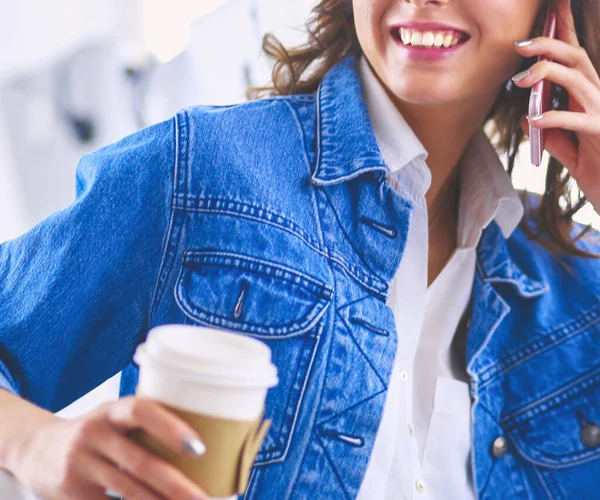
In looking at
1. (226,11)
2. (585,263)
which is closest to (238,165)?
(585,263)

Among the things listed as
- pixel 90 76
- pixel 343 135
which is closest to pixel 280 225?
pixel 343 135

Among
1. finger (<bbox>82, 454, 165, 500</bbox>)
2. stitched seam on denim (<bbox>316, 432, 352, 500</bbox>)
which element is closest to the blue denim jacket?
stitched seam on denim (<bbox>316, 432, 352, 500</bbox>)

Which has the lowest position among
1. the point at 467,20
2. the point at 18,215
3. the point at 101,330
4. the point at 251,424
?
the point at 18,215

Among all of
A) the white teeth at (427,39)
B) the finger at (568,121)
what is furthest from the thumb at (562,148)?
the white teeth at (427,39)

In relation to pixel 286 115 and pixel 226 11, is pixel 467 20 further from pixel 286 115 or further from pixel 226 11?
pixel 226 11

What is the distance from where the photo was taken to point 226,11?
1.97 meters

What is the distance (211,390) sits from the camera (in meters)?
0.48

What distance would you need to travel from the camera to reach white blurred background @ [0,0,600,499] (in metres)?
1.94

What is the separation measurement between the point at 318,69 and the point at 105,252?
508 mm

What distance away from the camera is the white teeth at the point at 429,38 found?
96 cm

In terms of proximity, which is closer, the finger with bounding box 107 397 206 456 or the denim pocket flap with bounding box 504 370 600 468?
the finger with bounding box 107 397 206 456

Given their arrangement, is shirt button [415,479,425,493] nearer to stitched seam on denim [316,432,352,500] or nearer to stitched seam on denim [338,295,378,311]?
stitched seam on denim [316,432,352,500]

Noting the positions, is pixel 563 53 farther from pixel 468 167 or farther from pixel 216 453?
pixel 216 453

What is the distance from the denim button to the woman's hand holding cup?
32.0 inches
